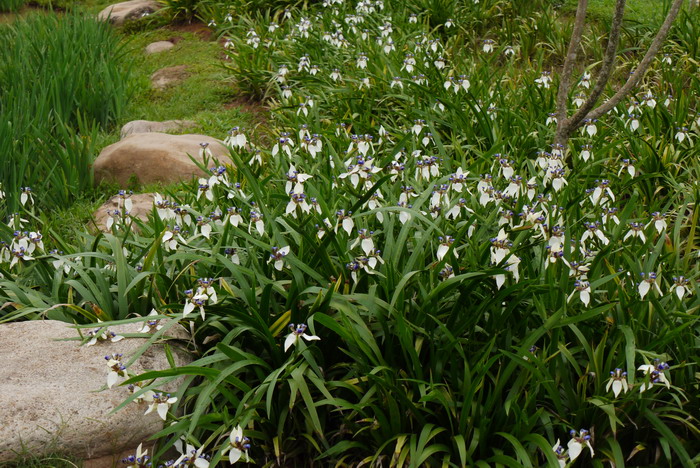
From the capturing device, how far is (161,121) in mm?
6586

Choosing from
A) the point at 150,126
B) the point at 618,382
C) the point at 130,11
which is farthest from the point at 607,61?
the point at 130,11

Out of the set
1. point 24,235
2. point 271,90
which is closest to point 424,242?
point 24,235

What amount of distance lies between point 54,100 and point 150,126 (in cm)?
86

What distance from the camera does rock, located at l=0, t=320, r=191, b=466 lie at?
279cm

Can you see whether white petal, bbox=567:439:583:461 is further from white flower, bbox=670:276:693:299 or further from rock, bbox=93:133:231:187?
rock, bbox=93:133:231:187

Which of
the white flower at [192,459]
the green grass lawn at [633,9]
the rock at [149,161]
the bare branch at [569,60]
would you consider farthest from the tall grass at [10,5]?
the white flower at [192,459]

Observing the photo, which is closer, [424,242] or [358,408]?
[358,408]

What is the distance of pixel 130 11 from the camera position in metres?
9.41

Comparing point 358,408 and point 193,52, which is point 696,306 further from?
point 193,52

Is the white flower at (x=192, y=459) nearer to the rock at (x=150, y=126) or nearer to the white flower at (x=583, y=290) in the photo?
the white flower at (x=583, y=290)

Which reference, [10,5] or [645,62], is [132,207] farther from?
[10,5]

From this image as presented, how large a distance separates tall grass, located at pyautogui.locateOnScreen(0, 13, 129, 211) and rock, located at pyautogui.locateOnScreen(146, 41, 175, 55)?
28.8 inches

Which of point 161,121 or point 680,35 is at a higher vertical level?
point 680,35

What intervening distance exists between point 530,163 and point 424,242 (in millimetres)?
1428
